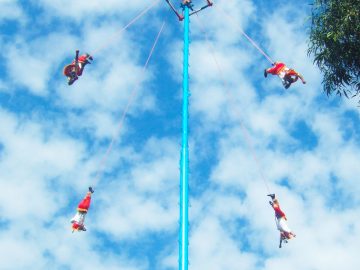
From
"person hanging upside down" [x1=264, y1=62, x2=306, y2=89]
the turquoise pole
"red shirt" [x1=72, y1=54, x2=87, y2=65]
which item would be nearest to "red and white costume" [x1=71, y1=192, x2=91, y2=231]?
the turquoise pole

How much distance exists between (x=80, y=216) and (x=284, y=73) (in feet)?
19.1

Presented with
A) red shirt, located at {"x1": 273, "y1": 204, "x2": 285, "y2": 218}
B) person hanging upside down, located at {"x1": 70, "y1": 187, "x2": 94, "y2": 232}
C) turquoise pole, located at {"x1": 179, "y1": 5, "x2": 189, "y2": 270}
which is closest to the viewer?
turquoise pole, located at {"x1": 179, "y1": 5, "x2": 189, "y2": 270}

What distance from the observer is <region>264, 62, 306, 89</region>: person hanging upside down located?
1089cm

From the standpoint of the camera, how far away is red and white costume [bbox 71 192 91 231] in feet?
30.7

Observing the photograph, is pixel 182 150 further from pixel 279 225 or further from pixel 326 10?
pixel 326 10

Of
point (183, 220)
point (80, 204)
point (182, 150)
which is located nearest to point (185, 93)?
point (182, 150)

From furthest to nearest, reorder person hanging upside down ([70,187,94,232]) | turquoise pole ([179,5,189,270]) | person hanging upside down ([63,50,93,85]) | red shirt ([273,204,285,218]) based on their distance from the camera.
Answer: person hanging upside down ([63,50,93,85]) → red shirt ([273,204,285,218]) → person hanging upside down ([70,187,94,232]) → turquoise pole ([179,5,189,270])

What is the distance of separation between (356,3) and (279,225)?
5.57 m

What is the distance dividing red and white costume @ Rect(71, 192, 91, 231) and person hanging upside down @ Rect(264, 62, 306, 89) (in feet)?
17.7

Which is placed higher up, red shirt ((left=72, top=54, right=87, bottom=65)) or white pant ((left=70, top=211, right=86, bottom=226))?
red shirt ((left=72, top=54, right=87, bottom=65))

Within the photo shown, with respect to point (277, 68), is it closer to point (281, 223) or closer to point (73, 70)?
point (281, 223)

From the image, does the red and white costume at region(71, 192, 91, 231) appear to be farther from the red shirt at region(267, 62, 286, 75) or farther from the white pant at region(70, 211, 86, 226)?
the red shirt at region(267, 62, 286, 75)

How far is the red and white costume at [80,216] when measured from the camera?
368 inches

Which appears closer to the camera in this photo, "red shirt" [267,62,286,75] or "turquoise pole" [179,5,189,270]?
"turquoise pole" [179,5,189,270]
